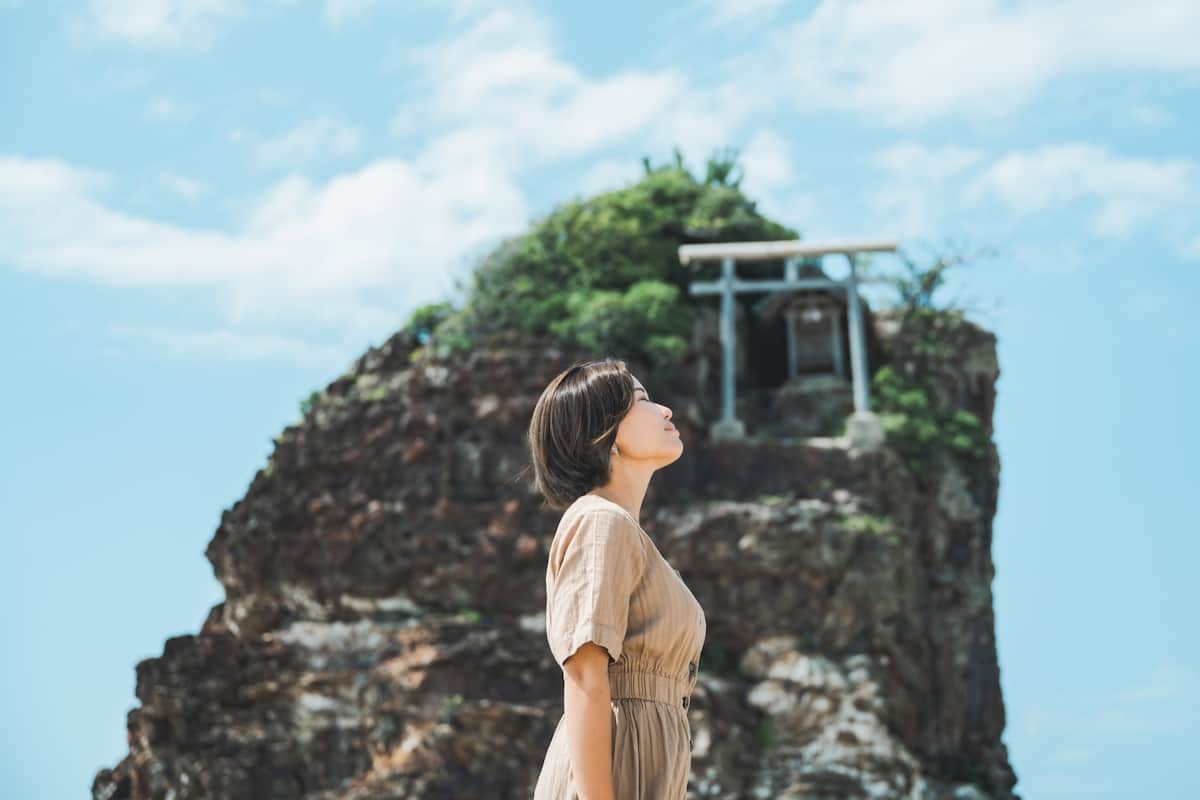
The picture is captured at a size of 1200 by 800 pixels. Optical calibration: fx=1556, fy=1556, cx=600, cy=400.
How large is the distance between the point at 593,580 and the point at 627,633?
0.16 meters

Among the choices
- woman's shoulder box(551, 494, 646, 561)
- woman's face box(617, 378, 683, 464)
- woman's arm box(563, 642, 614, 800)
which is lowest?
woman's arm box(563, 642, 614, 800)

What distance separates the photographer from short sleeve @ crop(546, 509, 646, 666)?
3023 millimetres

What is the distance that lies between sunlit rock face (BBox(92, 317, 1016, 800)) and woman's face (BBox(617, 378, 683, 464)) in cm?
1615

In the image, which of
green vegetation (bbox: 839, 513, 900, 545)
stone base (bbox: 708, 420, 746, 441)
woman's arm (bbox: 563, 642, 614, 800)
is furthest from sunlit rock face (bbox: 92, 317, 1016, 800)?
woman's arm (bbox: 563, 642, 614, 800)

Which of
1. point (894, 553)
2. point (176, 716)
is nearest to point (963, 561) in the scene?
point (894, 553)

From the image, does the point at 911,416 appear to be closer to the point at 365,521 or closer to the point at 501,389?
the point at 501,389

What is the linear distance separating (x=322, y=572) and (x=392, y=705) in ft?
8.75

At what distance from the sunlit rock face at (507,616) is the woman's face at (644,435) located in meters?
16.2

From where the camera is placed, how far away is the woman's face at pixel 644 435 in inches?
131

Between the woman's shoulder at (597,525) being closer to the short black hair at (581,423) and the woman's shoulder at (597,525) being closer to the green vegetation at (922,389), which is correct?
the short black hair at (581,423)

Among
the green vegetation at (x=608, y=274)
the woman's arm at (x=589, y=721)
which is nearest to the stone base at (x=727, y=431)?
the green vegetation at (x=608, y=274)

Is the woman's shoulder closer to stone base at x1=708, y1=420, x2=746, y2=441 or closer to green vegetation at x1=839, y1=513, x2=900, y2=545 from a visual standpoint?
green vegetation at x1=839, y1=513, x2=900, y2=545

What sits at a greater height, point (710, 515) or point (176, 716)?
point (710, 515)

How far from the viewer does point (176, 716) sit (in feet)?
70.0
